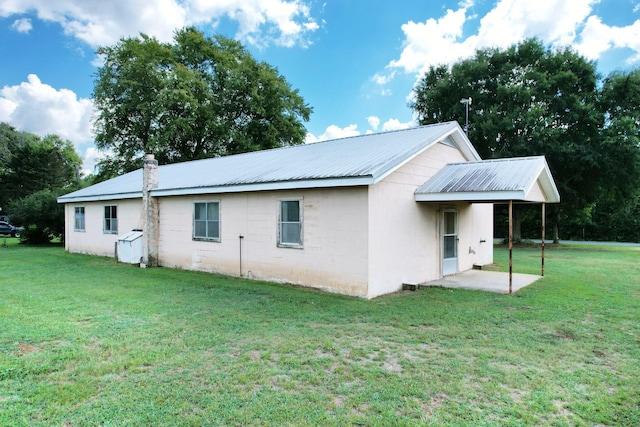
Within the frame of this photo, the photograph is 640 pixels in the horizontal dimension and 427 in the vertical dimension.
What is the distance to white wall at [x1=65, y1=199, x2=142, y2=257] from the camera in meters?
13.9

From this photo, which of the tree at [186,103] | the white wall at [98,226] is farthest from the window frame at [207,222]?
the tree at [186,103]

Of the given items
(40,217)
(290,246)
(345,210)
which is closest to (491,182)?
(345,210)

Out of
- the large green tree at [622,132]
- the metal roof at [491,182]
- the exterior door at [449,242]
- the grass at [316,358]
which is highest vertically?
Answer: the large green tree at [622,132]

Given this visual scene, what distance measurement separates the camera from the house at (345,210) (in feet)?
25.6

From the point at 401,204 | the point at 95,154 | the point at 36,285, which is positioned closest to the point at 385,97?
the point at 401,204

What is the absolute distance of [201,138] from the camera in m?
29.5

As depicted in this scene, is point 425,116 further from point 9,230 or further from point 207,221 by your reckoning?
point 9,230

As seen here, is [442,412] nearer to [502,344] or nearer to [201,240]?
[502,344]

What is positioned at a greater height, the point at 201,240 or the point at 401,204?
the point at 401,204

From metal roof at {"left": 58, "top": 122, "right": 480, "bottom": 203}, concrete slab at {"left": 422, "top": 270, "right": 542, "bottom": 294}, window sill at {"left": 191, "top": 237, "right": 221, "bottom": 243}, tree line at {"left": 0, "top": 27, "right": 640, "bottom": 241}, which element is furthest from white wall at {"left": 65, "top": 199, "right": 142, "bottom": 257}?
concrete slab at {"left": 422, "top": 270, "right": 542, "bottom": 294}

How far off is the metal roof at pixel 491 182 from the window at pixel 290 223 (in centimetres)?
276

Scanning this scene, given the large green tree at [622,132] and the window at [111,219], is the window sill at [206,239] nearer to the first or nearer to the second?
the window at [111,219]

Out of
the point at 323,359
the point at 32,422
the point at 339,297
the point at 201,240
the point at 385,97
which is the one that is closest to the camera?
the point at 32,422

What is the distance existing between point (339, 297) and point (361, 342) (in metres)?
2.70
